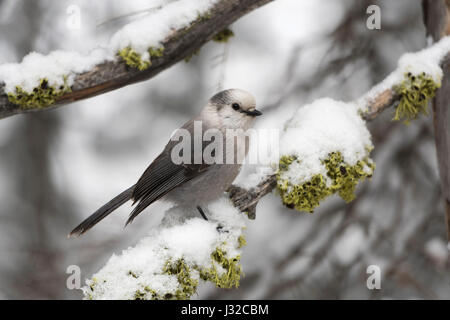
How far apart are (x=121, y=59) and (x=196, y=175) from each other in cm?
84

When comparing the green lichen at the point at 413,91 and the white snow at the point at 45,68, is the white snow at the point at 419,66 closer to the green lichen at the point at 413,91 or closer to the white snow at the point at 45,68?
the green lichen at the point at 413,91

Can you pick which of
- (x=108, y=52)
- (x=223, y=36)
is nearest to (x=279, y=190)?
(x=223, y=36)

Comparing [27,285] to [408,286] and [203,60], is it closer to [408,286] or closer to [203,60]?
[203,60]

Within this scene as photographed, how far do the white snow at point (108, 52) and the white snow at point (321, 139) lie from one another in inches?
37.9

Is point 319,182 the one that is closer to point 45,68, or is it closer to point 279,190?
point 279,190

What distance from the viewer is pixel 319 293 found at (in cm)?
398

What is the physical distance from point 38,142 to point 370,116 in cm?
367

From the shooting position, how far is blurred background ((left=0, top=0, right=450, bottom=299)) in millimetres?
4016

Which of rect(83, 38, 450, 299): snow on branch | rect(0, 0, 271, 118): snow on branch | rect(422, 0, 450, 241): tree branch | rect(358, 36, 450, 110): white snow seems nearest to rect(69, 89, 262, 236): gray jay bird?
rect(83, 38, 450, 299): snow on branch

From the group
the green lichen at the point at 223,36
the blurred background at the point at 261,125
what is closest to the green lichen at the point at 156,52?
the green lichen at the point at 223,36

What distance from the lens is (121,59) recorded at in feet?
9.26

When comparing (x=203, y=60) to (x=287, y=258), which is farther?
(x=203, y=60)

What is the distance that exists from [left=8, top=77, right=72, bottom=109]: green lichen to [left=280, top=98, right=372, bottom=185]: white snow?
1373mm

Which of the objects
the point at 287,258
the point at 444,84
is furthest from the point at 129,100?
the point at 444,84
